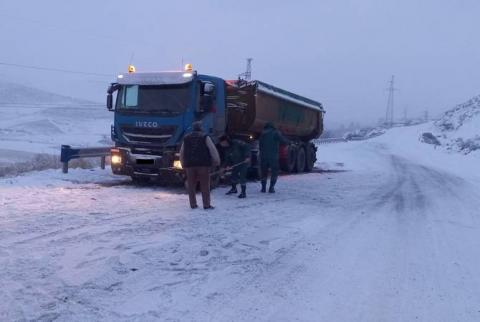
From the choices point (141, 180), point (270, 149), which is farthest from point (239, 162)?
point (141, 180)

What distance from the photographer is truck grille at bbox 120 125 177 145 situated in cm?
1265

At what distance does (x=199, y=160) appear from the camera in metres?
9.84

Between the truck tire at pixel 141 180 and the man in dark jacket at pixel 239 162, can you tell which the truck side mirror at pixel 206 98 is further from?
the truck tire at pixel 141 180

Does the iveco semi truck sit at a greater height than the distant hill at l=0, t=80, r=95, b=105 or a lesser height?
lesser

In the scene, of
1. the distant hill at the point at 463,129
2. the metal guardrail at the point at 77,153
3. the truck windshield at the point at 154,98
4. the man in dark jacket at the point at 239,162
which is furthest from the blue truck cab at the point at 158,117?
the distant hill at the point at 463,129

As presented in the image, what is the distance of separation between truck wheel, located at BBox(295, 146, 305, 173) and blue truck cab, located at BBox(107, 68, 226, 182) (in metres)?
7.21

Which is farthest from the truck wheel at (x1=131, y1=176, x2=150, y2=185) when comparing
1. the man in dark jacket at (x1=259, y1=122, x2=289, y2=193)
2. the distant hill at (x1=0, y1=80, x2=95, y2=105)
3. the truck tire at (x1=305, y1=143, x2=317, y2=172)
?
the distant hill at (x1=0, y1=80, x2=95, y2=105)

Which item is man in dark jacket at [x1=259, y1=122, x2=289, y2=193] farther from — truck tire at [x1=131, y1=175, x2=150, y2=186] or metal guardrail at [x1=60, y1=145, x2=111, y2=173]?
metal guardrail at [x1=60, y1=145, x2=111, y2=173]

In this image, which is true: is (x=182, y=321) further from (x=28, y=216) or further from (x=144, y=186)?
(x=144, y=186)

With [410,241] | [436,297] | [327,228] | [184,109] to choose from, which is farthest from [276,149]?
[436,297]

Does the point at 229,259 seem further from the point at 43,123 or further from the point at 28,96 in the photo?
the point at 28,96

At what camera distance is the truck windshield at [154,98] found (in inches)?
503

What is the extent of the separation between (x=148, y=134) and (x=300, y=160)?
8.81 metres

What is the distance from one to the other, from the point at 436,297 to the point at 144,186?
903 cm
